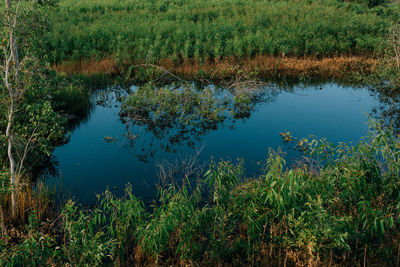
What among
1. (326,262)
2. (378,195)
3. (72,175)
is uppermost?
(378,195)

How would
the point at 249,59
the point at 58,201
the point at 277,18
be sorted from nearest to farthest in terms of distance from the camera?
the point at 58,201
the point at 249,59
the point at 277,18

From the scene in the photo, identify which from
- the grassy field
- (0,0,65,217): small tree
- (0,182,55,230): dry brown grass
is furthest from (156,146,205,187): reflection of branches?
the grassy field

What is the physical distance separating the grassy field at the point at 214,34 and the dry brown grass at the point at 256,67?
487mm

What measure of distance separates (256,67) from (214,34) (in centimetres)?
497

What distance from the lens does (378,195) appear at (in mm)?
6285

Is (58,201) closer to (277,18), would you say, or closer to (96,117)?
(96,117)

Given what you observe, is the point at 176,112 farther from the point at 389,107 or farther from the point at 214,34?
the point at 214,34

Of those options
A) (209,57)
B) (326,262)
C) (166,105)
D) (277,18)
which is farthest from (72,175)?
(277,18)

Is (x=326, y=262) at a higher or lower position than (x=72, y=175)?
higher

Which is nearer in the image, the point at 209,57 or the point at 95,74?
the point at 95,74

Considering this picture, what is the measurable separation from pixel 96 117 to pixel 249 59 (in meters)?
9.45

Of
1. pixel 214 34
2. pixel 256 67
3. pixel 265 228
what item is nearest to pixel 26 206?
pixel 265 228

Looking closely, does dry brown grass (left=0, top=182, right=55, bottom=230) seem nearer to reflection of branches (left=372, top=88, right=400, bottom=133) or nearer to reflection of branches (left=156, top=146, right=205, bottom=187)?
reflection of branches (left=156, top=146, right=205, bottom=187)

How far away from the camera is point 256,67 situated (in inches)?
725
